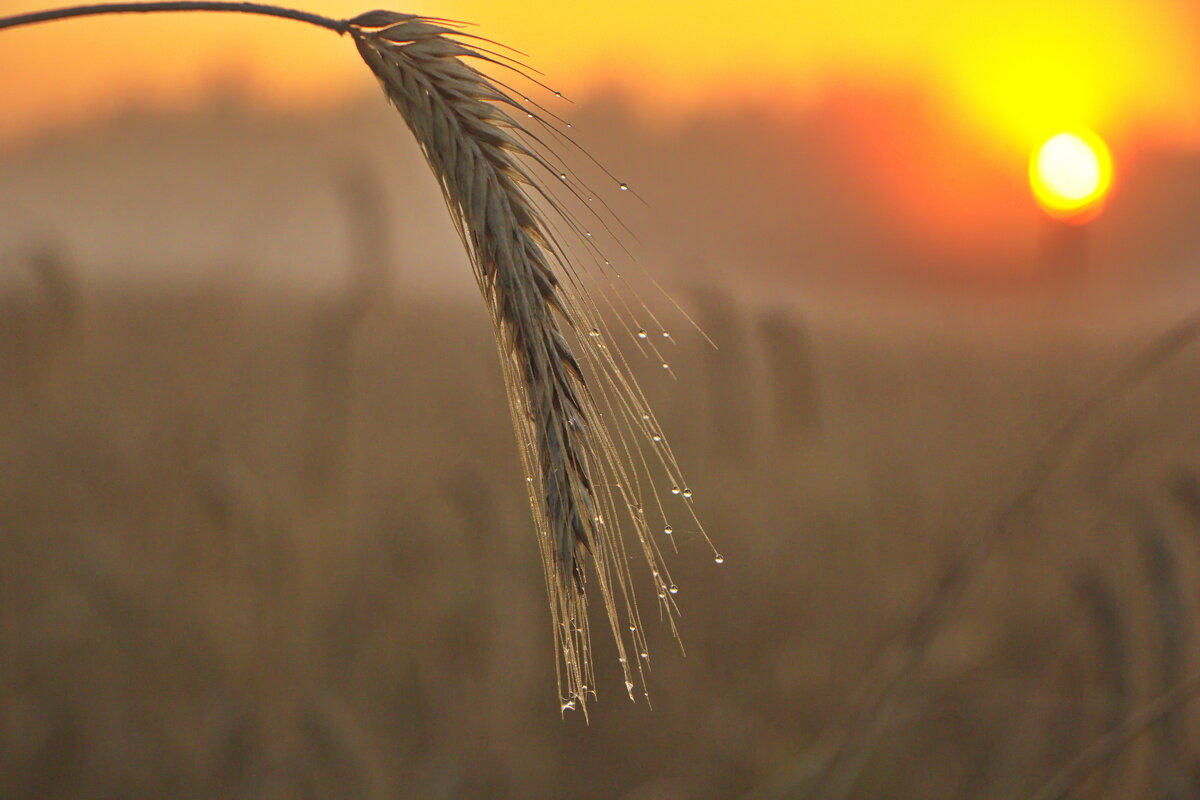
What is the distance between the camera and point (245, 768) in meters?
1.19

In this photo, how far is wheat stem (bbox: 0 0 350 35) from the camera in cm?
34

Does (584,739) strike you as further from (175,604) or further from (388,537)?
(175,604)

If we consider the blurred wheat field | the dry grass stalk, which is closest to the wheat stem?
the dry grass stalk

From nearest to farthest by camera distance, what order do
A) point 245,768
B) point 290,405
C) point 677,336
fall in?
point 245,768
point 290,405
point 677,336

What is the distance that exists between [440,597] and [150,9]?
4.05 ft

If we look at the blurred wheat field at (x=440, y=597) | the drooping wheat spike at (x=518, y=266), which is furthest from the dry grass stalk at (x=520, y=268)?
the blurred wheat field at (x=440, y=597)

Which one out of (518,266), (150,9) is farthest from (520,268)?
(150,9)

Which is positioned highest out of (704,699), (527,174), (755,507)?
(755,507)

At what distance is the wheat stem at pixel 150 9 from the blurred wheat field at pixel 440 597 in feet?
2.59

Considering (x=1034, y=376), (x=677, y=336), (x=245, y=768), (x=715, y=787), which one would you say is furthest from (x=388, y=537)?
(x=1034, y=376)

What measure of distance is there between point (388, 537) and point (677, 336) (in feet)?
4.32

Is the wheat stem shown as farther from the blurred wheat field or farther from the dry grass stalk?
the blurred wheat field

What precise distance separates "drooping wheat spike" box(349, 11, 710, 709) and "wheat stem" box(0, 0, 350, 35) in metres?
0.11

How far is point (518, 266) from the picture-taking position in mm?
492
